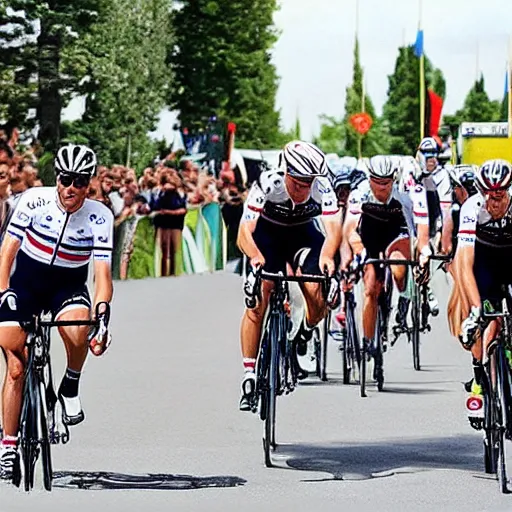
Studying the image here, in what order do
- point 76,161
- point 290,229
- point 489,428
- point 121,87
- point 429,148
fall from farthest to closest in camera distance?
1. point 121,87
2. point 429,148
3. point 290,229
4. point 489,428
5. point 76,161

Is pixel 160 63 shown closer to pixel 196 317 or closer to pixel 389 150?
pixel 196 317

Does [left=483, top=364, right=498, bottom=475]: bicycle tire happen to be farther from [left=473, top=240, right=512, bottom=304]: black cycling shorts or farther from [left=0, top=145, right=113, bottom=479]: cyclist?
[left=0, top=145, right=113, bottom=479]: cyclist

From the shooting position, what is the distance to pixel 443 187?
67.5 ft

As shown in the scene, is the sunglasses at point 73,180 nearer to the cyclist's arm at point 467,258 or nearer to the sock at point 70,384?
the sock at point 70,384

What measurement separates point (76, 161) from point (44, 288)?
0.70m

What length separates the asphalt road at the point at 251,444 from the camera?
952cm

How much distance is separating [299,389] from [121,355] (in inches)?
141

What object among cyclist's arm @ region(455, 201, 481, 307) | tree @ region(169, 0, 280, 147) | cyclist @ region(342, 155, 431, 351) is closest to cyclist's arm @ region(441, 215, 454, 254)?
cyclist @ region(342, 155, 431, 351)

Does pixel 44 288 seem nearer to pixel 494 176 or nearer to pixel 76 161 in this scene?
pixel 76 161

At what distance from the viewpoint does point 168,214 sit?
31531 millimetres

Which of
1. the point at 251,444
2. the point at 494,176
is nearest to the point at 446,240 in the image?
the point at 251,444

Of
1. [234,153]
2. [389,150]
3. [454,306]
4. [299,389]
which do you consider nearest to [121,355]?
[299,389]

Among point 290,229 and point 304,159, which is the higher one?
point 304,159

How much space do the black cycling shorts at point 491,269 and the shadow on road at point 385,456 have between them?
1.02 metres
